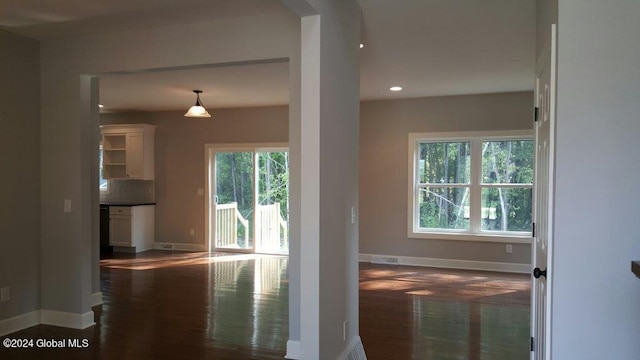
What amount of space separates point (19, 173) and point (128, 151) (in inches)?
161

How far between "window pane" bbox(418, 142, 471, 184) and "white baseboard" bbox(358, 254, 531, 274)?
46.3 inches

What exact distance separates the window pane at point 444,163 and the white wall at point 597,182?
463cm

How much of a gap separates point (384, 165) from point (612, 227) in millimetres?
4843

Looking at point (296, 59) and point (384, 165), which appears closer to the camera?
point (296, 59)

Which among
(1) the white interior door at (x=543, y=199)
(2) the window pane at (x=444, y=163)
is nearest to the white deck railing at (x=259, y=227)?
(2) the window pane at (x=444, y=163)

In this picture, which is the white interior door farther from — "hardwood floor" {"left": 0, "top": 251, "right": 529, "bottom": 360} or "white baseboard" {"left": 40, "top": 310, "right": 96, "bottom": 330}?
"white baseboard" {"left": 40, "top": 310, "right": 96, "bottom": 330}

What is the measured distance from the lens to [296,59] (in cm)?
310

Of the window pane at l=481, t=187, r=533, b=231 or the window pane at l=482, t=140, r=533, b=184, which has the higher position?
the window pane at l=482, t=140, r=533, b=184

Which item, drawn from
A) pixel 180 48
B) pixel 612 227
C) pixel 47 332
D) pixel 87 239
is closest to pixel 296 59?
pixel 180 48

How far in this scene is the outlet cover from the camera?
3.51m

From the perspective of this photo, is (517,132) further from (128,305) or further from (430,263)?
(128,305)

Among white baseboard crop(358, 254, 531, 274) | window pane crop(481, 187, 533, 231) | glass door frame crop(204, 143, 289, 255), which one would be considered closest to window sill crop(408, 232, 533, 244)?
window pane crop(481, 187, 533, 231)

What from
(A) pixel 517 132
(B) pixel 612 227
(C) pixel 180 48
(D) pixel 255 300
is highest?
(C) pixel 180 48

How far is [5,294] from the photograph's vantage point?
3539 millimetres
